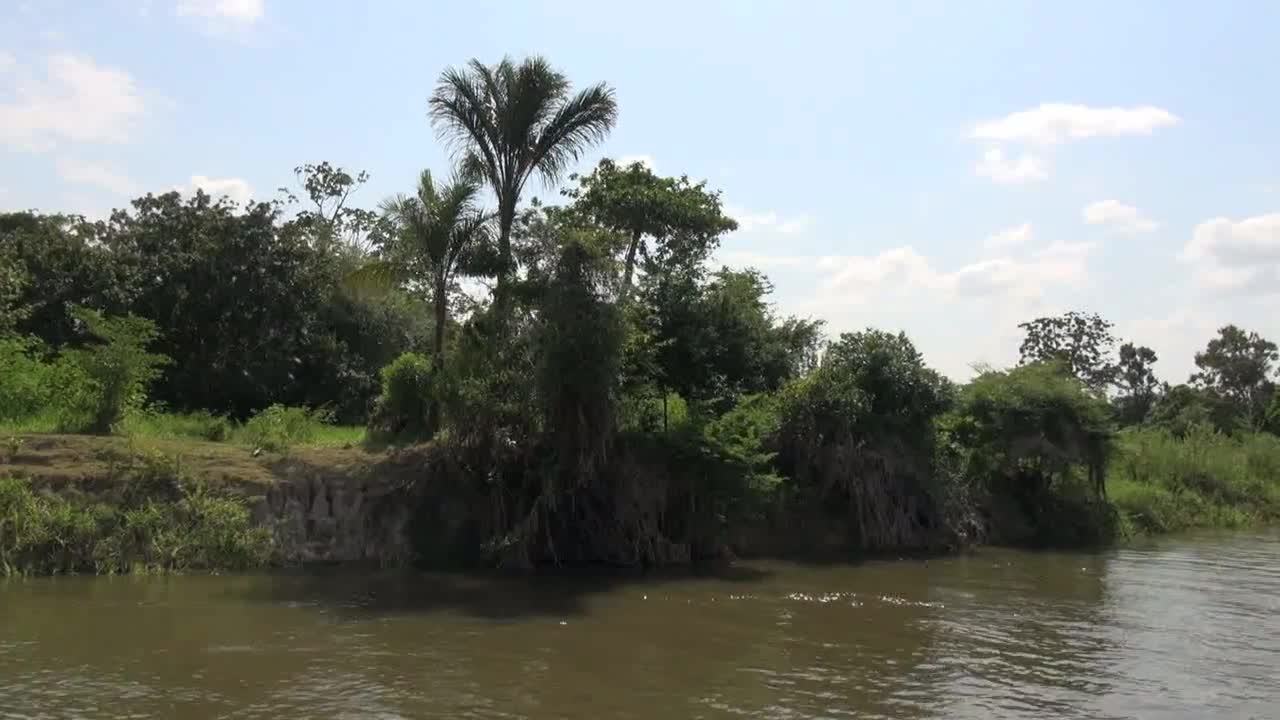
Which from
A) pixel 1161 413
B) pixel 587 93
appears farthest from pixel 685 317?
pixel 1161 413

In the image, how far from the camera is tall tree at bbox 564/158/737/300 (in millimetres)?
27469

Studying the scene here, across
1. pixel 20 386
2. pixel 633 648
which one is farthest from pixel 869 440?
pixel 20 386

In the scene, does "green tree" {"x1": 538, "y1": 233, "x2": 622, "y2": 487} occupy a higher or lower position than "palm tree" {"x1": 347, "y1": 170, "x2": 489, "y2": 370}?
lower

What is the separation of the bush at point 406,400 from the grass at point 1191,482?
59.3ft

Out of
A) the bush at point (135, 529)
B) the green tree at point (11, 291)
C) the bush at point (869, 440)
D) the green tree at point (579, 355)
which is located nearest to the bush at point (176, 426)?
the bush at point (135, 529)

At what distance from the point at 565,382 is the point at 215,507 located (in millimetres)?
6052

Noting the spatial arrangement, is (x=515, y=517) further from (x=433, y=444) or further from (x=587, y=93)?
(x=587, y=93)

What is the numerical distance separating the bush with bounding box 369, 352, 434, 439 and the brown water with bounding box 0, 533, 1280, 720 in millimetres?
4698

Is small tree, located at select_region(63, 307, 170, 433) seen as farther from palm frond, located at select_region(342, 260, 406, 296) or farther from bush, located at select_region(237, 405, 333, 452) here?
palm frond, located at select_region(342, 260, 406, 296)

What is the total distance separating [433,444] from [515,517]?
2.04 m

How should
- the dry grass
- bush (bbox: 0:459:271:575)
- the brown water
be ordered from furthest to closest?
the dry grass < bush (bbox: 0:459:271:575) < the brown water

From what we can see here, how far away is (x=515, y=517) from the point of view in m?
18.9

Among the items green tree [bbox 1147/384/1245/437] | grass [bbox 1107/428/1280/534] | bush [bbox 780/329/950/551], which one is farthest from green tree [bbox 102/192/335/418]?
green tree [bbox 1147/384/1245/437]

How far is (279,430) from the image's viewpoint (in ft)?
68.7
